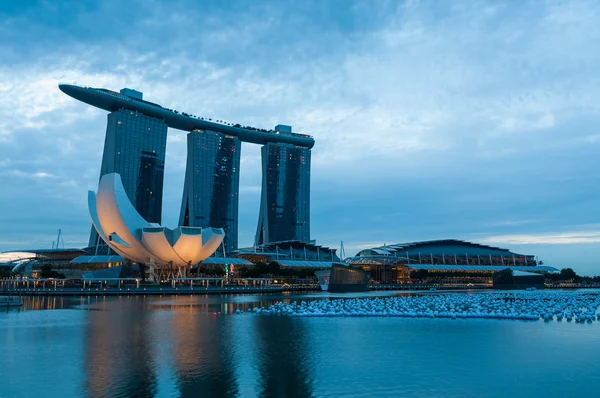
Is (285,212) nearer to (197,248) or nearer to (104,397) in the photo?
(197,248)

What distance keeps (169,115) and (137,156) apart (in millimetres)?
16907

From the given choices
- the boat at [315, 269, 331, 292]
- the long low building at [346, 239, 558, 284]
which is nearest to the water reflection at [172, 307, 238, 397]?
the boat at [315, 269, 331, 292]

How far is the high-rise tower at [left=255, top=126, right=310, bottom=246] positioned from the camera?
161 meters

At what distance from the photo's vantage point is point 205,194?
149625 mm

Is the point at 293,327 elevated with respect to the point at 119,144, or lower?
lower

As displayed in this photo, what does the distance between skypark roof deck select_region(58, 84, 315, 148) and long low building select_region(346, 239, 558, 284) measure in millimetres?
51057

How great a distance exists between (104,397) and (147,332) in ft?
43.9

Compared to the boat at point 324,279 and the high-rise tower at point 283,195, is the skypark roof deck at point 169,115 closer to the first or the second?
the high-rise tower at point 283,195

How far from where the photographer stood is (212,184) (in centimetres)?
15225

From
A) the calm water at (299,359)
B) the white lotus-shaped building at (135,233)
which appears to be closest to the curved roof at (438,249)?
the white lotus-shaped building at (135,233)

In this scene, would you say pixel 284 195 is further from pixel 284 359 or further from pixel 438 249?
pixel 284 359

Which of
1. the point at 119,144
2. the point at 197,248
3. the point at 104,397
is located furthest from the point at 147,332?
the point at 119,144

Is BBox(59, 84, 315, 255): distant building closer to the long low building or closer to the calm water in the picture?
the long low building

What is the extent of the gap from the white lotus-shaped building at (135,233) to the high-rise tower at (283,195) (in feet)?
256
